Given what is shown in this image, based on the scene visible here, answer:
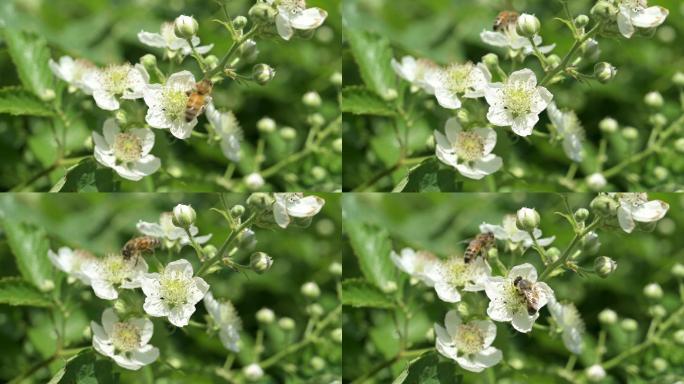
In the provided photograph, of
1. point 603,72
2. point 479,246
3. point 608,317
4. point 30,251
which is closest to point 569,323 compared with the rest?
point 608,317

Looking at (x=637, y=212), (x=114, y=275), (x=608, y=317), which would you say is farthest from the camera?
(x=608, y=317)

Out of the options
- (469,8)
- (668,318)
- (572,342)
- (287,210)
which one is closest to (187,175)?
(287,210)

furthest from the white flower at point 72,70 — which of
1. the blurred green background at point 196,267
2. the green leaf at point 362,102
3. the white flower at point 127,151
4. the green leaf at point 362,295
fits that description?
the green leaf at point 362,295

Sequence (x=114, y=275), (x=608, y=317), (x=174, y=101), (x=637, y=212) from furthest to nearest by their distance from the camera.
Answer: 1. (x=608, y=317)
2. (x=114, y=275)
3. (x=174, y=101)
4. (x=637, y=212)

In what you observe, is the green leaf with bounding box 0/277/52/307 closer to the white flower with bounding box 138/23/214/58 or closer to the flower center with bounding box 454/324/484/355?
the white flower with bounding box 138/23/214/58

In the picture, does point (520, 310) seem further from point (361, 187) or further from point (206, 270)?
point (206, 270)

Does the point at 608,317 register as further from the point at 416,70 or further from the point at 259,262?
the point at 259,262
